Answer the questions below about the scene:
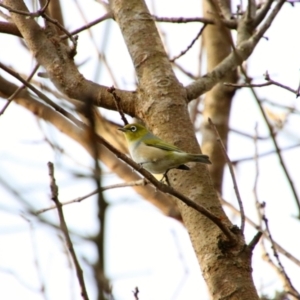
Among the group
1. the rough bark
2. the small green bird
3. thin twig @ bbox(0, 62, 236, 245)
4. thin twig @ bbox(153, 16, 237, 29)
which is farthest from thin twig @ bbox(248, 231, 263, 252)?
the rough bark

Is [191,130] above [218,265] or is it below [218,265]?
above

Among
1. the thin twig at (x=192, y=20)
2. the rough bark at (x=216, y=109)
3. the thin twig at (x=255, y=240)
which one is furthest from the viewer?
the rough bark at (x=216, y=109)

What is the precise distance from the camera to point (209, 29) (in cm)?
633

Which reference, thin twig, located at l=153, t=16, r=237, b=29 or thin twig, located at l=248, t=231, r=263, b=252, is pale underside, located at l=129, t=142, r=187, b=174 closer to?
thin twig, located at l=248, t=231, r=263, b=252

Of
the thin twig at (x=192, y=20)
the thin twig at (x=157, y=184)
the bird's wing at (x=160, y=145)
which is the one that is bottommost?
the thin twig at (x=157, y=184)

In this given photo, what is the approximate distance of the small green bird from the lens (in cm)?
362

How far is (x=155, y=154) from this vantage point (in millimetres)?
4301

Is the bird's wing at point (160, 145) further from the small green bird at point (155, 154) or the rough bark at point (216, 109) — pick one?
the rough bark at point (216, 109)

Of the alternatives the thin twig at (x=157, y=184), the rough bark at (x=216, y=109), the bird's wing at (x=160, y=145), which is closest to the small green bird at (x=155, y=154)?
the bird's wing at (x=160, y=145)

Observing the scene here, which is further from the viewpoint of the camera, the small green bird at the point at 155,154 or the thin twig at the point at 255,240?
the small green bird at the point at 155,154

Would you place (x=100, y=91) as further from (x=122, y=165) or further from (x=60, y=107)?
(x=60, y=107)

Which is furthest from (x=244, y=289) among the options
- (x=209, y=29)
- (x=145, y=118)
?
(x=209, y=29)

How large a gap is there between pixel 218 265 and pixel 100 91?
1541mm

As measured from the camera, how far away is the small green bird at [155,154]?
3625 mm
